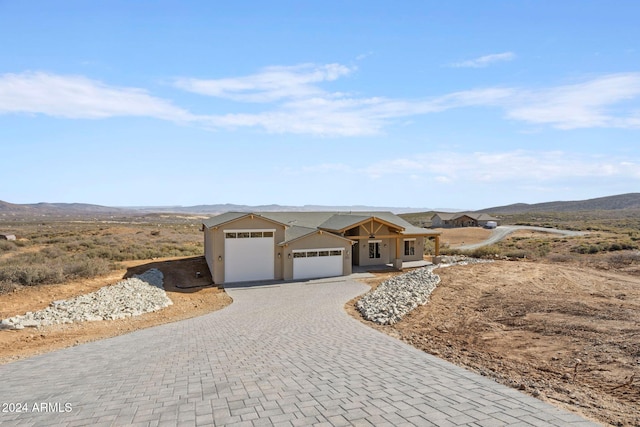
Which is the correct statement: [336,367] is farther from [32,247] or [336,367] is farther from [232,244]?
[32,247]

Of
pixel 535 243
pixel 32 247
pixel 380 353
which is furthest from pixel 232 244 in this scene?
pixel 535 243

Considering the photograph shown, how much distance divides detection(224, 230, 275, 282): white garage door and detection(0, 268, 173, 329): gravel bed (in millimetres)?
4116

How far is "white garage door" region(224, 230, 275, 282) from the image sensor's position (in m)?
22.7

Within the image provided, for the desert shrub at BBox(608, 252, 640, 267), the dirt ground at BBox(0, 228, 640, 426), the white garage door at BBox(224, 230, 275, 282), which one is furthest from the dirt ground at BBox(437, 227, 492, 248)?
the white garage door at BBox(224, 230, 275, 282)

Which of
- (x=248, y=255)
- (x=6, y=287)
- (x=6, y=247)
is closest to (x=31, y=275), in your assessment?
(x=6, y=287)

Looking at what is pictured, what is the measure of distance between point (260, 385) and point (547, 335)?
8.11 m

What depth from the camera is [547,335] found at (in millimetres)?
10328

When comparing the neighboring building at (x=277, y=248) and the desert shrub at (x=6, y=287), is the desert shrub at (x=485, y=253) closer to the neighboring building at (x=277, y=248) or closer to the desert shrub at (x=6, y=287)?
the neighboring building at (x=277, y=248)

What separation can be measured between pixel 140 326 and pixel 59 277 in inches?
340

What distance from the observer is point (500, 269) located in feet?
69.1

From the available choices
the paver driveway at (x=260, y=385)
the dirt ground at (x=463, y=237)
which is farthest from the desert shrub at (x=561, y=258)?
the paver driveway at (x=260, y=385)

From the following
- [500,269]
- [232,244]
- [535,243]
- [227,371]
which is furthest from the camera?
[535,243]

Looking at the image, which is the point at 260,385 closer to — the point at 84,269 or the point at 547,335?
the point at 547,335

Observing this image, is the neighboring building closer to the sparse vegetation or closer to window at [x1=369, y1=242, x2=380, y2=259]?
window at [x1=369, y1=242, x2=380, y2=259]
